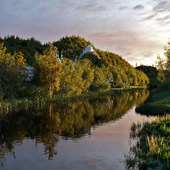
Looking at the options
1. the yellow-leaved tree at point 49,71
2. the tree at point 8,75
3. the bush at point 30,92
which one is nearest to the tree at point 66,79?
the yellow-leaved tree at point 49,71

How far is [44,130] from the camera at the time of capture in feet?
61.1

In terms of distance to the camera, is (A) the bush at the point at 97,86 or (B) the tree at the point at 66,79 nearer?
(B) the tree at the point at 66,79

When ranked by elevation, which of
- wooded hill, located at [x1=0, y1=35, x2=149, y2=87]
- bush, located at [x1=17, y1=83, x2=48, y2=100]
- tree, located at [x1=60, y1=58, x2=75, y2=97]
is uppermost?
wooded hill, located at [x1=0, y1=35, x2=149, y2=87]

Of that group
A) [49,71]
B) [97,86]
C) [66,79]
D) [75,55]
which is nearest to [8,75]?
[49,71]

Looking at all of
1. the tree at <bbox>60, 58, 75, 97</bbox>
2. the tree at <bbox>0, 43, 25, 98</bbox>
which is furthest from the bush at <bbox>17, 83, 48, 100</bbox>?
the tree at <bbox>60, 58, 75, 97</bbox>

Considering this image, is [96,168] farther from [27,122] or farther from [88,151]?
[27,122]

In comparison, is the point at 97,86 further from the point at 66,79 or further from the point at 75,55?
the point at 75,55

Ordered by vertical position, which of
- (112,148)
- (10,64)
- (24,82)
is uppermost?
(10,64)

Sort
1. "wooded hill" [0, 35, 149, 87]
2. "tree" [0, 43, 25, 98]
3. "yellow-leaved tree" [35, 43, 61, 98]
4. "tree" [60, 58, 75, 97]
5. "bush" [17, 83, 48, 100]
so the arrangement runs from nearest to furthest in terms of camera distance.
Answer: "tree" [0, 43, 25, 98] < "bush" [17, 83, 48, 100] < "yellow-leaved tree" [35, 43, 61, 98] < "tree" [60, 58, 75, 97] < "wooded hill" [0, 35, 149, 87]

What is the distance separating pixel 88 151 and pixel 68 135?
4508 millimetres

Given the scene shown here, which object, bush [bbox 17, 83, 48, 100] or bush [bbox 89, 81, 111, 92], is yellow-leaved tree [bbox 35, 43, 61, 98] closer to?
bush [bbox 17, 83, 48, 100]

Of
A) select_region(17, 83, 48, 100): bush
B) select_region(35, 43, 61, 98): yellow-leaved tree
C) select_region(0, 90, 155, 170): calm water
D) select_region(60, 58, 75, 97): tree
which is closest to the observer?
select_region(0, 90, 155, 170): calm water

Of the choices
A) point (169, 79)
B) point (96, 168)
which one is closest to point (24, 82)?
point (96, 168)

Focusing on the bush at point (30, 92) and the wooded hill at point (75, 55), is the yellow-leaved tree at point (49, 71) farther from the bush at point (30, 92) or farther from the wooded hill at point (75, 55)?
the wooded hill at point (75, 55)
